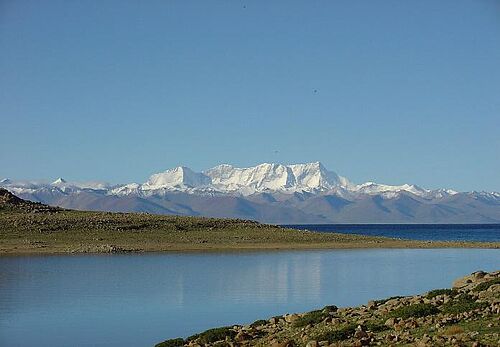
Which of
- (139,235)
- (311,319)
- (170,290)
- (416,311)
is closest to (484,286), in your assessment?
(416,311)

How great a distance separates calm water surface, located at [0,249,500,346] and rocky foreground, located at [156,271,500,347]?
3.89m

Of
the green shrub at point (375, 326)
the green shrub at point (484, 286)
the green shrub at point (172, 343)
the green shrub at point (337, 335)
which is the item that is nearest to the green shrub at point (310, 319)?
the green shrub at point (375, 326)

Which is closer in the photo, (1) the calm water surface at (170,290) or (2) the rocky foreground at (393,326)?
(2) the rocky foreground at (393,326)

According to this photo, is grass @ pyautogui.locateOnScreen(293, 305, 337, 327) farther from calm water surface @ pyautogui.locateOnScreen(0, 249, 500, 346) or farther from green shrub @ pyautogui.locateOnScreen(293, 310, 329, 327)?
calm water surface @ pyautogui.locateOnScreen(0, 249, 500, 346)

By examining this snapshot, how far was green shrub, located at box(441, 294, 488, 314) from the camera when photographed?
22953 millimetres

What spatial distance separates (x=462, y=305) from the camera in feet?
77.2

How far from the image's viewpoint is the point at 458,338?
18.9m

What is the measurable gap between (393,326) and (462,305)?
263cm

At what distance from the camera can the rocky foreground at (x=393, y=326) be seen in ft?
65.1

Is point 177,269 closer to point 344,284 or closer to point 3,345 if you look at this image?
point 344,284

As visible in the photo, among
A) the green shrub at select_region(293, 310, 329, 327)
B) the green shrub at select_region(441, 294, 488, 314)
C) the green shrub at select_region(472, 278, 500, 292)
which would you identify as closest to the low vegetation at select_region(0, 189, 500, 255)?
the green shrub at select_region(293, 310, 329, 327)

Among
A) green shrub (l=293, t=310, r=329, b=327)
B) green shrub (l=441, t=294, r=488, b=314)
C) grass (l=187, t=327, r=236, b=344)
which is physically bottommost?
grass (l=187, t=327, r=236, b=344)

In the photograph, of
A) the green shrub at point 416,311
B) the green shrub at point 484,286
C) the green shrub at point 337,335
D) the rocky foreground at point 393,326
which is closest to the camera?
the rocky foreground at point 393,326

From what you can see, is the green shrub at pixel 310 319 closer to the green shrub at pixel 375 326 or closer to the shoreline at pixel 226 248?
the green shrub at pixel 375 326
